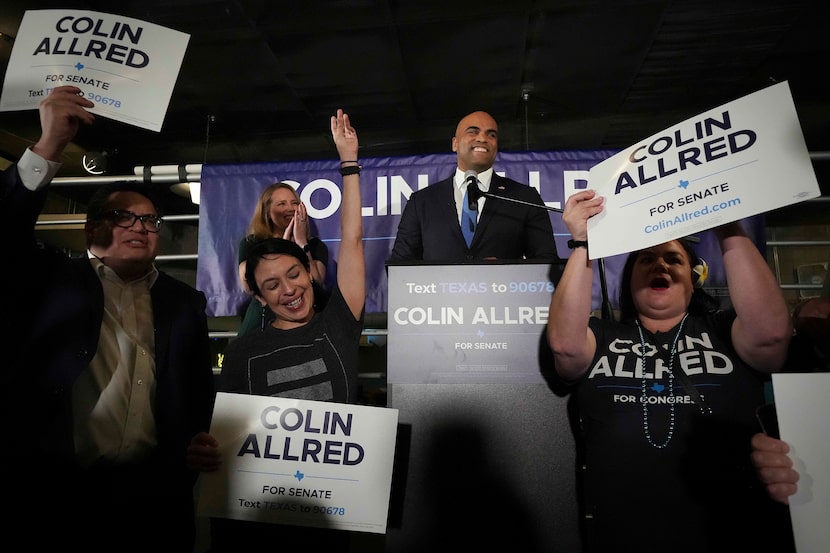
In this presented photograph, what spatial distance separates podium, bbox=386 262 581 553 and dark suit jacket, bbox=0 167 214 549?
741 millimetres

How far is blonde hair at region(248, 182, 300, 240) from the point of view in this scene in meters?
3.18

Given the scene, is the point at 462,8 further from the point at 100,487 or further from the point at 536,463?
the point at 100,487

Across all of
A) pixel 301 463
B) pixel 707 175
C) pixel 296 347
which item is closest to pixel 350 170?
pixel 296 347

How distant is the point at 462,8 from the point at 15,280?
330 centimetres

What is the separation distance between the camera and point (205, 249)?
360 cm

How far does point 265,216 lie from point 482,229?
4.68ft

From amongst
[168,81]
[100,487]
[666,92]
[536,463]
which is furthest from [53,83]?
[666,92]

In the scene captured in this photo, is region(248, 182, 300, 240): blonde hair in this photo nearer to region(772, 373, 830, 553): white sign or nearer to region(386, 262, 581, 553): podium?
region(386, 262, 581, 553): podium

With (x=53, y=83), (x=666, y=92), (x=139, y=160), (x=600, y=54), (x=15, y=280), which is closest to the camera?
(x=15, y=280)

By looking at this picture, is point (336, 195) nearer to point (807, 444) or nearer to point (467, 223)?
point (467, 223)

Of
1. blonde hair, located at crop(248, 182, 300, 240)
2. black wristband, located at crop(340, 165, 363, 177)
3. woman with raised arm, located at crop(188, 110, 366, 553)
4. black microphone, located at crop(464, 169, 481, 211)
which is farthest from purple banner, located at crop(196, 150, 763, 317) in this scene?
black microphone, located at crop(464, 169, 481, 211)

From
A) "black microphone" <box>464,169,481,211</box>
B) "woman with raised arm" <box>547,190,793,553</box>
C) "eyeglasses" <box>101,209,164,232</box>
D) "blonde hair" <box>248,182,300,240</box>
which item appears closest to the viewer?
A: "woman with raised arm" <box>547,190,793,553</box>

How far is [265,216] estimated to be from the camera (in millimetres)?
3281

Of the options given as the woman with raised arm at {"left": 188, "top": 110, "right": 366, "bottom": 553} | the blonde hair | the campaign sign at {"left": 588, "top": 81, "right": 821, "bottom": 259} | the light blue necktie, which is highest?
the blonde hair
